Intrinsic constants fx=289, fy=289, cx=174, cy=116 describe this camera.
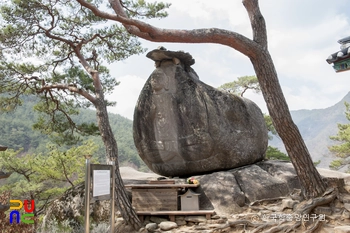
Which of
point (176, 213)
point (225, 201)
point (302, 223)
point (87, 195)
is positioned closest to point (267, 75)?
point (302, 223)

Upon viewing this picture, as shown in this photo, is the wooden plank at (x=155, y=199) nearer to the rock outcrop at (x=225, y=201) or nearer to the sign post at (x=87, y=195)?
the rock outcrop at (x=225, y=201)

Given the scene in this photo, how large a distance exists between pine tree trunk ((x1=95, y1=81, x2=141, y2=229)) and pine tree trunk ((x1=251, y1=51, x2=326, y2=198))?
312 centimetres

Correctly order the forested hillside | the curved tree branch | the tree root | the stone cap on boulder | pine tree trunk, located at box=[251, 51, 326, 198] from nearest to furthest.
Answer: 1. the tree root
2. pine tree trunk, located at box=[251, 51, 326, 198]
3. the curved tree branch
4. the stone cap on boulder
5. the forested hillside

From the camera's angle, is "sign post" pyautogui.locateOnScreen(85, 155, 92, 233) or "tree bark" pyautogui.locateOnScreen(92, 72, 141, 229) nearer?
"sign post" pyautogui.locateOnScreen(85, 155, 92, 233)

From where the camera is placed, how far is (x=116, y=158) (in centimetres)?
611

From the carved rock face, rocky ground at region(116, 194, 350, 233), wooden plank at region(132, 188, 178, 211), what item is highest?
the carved rock face

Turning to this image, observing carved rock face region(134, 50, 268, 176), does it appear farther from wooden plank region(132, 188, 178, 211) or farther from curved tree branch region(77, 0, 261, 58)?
curved tree branch region(77, 0, 261, 58)

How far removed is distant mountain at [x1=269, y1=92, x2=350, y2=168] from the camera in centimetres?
6092

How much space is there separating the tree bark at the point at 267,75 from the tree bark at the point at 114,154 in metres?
2.01

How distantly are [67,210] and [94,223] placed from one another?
0.77 meters

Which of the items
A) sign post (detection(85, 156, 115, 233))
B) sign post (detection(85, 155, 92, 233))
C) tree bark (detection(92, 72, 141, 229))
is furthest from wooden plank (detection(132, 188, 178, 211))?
sign post (detection(85, 155, 92, 233))

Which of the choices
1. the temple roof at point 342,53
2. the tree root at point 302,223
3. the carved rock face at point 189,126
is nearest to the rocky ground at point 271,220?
the tree root at point 302,223

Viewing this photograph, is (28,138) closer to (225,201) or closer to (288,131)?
(225,201)

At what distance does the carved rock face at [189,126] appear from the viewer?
23.7 ft
